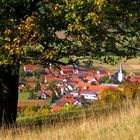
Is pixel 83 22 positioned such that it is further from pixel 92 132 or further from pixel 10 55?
pixel 92 132

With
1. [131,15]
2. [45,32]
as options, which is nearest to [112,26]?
[131,15]

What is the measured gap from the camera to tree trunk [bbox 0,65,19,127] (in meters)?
14.7

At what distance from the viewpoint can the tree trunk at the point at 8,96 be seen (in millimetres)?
14656

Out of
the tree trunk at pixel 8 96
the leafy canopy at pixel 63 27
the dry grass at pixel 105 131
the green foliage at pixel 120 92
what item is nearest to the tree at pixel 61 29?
the leafy canopy at pixel 63 27

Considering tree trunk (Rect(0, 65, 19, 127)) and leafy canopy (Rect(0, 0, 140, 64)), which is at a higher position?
leafy canopy (Rect(0, 0, 140, 64))

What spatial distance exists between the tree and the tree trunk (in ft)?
0.73

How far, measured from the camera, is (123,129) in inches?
336

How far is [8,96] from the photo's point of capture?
14.8m

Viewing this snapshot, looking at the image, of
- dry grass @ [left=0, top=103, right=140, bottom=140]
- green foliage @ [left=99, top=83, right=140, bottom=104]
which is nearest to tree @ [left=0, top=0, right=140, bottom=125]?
dry grass @ [left=0, top=103, right=140, bottom=140]

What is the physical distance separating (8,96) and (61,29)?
3111 mm

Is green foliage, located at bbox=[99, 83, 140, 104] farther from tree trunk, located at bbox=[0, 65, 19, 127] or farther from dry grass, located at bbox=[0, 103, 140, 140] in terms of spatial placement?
dry grass, located at bbox=[0, 103, 140, 140]

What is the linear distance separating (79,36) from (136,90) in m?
9.91

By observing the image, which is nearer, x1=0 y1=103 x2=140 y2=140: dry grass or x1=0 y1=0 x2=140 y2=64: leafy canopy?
x1=0 y1=103 x2=140 y2=140: dry grass

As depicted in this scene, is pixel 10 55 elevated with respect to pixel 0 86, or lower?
elevated
